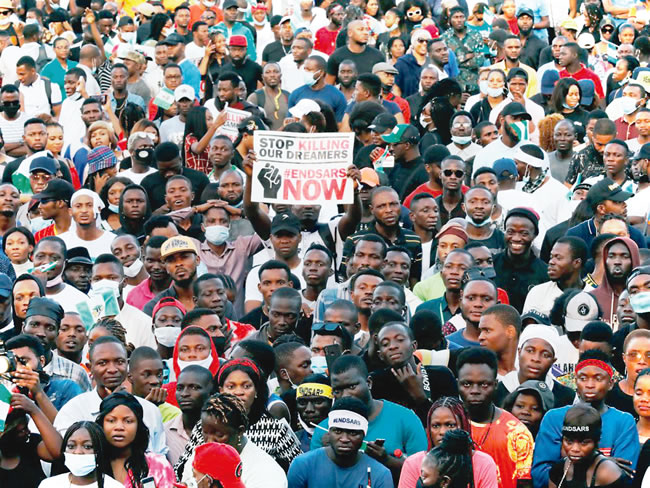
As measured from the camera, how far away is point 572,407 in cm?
934

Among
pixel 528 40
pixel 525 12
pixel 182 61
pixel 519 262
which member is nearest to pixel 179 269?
pixel 519 262

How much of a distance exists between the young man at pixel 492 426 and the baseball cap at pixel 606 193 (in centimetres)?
375

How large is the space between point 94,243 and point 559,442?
572cm

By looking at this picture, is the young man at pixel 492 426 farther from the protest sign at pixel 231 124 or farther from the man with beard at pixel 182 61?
the man with beard at pixel 182 61

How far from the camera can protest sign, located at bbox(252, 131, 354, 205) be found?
1377 cm

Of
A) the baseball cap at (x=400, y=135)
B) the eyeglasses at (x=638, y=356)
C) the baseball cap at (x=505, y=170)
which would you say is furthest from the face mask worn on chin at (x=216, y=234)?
the eyeglasses at (x=638, y=356)

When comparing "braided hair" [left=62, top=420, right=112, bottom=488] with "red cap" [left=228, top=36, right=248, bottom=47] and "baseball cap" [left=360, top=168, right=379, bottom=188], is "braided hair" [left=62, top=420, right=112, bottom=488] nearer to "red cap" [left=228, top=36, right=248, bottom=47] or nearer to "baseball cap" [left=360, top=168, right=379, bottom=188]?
"baseball cap" [left=360, top=168, right=379, bottom=188]

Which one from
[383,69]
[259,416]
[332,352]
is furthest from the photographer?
[383,69]

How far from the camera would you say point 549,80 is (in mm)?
18453

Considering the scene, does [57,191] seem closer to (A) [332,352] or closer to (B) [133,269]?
(B) [133,269]

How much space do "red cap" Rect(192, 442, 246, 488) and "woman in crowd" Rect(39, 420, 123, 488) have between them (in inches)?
25.8

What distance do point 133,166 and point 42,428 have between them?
6701 mm

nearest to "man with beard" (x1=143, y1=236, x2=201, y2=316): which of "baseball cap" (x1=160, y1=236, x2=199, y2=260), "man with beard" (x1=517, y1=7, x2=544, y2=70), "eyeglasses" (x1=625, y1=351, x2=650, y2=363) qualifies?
"baseball cap" (x1=160, y1=236, x2=199, y2=260)

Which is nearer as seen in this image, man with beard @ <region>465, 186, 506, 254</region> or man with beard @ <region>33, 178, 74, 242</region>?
man with beard @ <region>465, 186, 506, 254</region>
